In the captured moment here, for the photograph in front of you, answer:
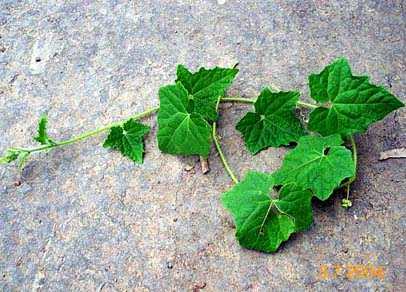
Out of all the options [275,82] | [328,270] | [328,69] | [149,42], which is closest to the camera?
[328,270]

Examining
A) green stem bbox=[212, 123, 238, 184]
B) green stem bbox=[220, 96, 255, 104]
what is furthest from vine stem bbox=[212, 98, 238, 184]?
green stem bbox=[220, 96, 255, 104]

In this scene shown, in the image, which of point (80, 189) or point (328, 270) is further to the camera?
point (80, 189)

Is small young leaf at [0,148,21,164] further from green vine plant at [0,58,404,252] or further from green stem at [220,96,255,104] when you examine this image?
green stem at [220,96,255,104]

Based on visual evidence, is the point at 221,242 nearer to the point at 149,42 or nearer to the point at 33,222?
the point at 33,222

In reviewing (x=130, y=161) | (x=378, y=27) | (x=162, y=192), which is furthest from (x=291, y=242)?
(x=378, y=27)

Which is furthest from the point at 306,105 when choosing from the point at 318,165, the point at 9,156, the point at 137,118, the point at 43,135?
the point at 9,156

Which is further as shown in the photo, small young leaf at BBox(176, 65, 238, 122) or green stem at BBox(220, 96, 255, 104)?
green stem at BBox(220, 96, 255, 104)
